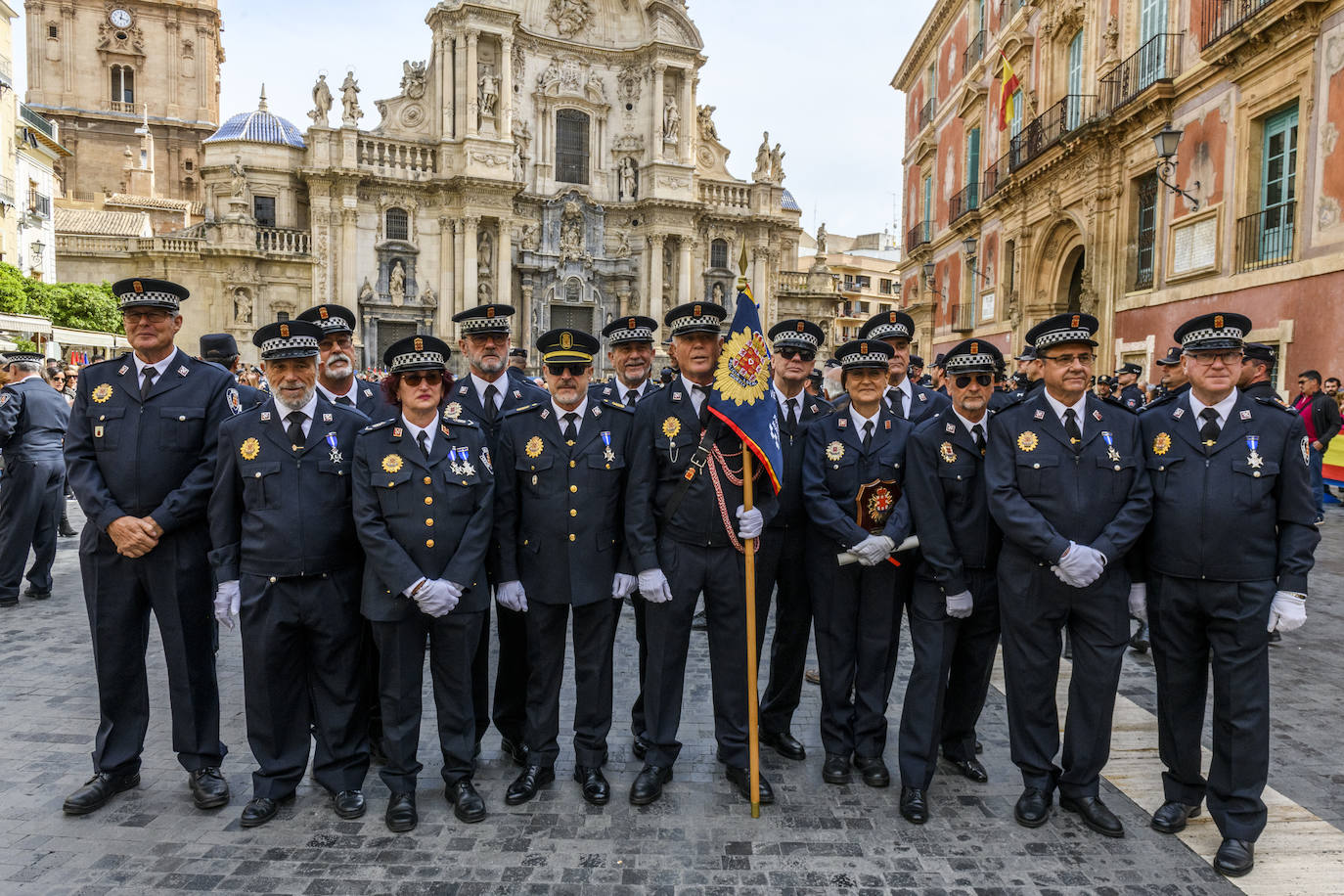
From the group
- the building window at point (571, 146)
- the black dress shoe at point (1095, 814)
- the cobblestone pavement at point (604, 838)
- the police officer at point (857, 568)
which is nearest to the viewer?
the cobblestone pavement at point (604, 838)

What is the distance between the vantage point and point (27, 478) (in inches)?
340

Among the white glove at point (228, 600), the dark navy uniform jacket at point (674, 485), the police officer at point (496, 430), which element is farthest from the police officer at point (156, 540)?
the dark navy uniform jacket at point (674, 485)

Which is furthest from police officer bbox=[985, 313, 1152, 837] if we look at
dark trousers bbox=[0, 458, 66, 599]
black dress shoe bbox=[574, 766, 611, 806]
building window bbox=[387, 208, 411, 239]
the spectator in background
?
building window bbox=[387, 208, 411, 239]

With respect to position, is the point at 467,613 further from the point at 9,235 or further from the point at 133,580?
the point at 9,235

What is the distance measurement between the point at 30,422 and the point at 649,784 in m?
8.17

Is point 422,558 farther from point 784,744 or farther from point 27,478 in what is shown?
point 27,478

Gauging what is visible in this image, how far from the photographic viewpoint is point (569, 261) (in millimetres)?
36781

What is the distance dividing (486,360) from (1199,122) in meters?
15.1

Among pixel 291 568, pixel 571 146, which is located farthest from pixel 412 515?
pixel 571 146

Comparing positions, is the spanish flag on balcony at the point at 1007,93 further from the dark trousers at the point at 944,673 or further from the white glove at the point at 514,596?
the white glove at the point at 514,596

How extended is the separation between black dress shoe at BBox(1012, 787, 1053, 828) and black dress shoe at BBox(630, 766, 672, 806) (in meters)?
1.96

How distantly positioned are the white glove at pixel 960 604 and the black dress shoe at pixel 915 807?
1018 millimetres

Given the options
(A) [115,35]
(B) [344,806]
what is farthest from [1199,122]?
(A) [115,35]

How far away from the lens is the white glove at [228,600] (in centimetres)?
442
